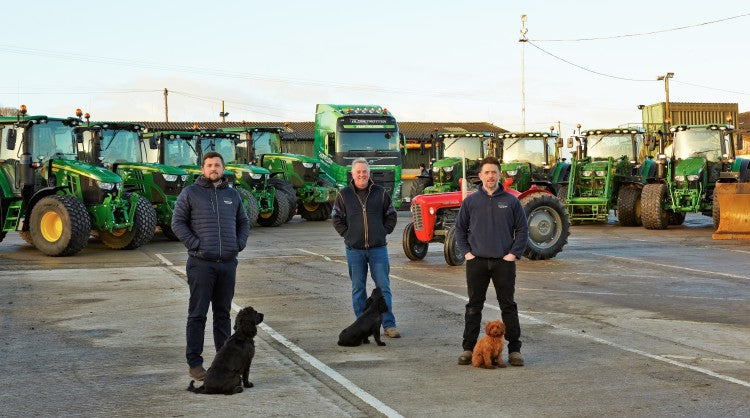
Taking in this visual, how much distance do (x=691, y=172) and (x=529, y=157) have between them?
6.00m

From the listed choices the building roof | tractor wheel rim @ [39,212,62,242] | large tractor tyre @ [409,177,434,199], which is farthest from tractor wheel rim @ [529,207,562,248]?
the building roof

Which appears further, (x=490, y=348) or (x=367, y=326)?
(x=367, y=326)

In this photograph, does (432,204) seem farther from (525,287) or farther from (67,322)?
(67,322)

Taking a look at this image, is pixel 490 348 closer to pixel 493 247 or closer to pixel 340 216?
pixel 493 247

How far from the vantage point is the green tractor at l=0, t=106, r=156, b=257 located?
66.3ft

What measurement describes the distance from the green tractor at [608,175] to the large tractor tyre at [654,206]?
41.2 inches

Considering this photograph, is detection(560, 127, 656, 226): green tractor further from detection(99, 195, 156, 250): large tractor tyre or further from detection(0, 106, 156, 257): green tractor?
detection(0, 106, 156, 257): green tractor

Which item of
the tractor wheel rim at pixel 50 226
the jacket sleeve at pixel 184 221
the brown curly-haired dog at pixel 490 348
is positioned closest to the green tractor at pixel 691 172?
the tractor wheel rim at pixel 50 226

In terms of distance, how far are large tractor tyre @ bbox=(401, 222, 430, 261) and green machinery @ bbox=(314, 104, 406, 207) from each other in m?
15.1

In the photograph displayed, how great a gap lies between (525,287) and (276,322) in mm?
4434

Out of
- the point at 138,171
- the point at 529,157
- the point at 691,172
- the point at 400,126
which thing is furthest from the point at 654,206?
the point at 400,126

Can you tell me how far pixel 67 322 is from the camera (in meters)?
11.8

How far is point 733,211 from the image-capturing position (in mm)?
23594

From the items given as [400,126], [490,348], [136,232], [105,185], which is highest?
[400,126]
